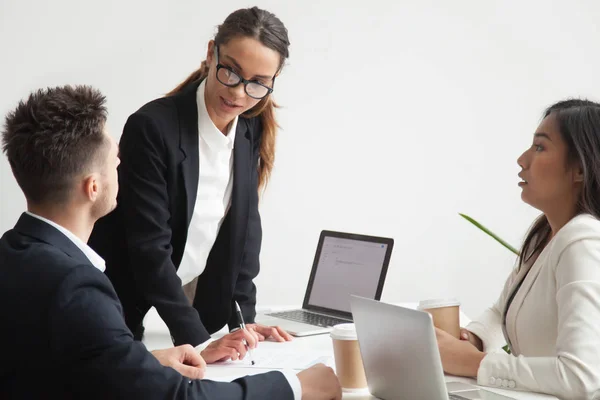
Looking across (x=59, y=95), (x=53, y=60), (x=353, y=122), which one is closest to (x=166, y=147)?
(x=59, y=95)

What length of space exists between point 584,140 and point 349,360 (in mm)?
689

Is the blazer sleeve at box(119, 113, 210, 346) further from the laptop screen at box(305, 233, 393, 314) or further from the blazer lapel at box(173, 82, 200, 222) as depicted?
the laptop screen at box(305, 233, 393, 314)

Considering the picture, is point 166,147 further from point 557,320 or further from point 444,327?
point 557,320

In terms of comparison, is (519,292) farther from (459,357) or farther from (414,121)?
(414,121)

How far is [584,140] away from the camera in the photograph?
162 centimetres

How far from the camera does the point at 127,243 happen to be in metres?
1.97

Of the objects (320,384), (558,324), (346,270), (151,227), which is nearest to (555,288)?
(558,324)

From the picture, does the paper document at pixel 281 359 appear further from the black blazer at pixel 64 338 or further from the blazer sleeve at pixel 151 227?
the black blazer at pixel 64 338

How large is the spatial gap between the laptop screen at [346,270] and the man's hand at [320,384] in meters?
0.81

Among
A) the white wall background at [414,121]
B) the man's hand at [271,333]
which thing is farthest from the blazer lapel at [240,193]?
the white wall background at [414,121]

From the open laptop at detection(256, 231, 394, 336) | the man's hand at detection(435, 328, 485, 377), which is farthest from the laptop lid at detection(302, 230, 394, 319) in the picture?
the man's hand at detection(435, 328, 485, 377)

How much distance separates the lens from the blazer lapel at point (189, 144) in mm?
2035

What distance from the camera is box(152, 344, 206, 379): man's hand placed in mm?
1515

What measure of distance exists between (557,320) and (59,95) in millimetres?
1058
